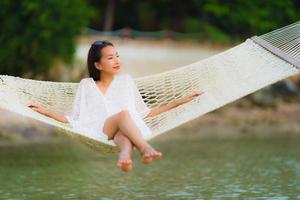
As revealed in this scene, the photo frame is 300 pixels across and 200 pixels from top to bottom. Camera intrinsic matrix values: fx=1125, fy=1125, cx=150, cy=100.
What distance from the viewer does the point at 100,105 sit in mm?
7793

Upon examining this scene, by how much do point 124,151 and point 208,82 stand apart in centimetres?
126

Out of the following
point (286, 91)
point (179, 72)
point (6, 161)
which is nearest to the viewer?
point (179, 72)

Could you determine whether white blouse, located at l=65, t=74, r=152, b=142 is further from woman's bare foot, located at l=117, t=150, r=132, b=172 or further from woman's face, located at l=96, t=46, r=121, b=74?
woman's bare foot, located at l=117, t=150, r=132, b=172

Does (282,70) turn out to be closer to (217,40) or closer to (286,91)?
(286,91)

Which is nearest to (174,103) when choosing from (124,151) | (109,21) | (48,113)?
(124,151)

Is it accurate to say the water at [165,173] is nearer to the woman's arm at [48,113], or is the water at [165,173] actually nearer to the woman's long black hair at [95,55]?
the woman's arm at [48,113]

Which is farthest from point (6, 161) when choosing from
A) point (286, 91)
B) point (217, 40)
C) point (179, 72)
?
point (217, 40)

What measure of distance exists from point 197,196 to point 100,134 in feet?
4.58

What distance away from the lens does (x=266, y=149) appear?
1364cm

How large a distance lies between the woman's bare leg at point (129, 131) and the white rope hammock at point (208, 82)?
234 millimetres

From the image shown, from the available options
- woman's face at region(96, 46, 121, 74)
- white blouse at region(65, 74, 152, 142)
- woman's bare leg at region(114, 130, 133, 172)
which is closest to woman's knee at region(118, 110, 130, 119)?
woman's bare leg at region(114, 130, 133, 172)

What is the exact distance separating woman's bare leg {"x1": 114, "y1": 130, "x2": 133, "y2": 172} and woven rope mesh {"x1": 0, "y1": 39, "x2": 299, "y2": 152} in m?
0.25

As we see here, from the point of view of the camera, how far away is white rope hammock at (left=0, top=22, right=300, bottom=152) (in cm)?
794

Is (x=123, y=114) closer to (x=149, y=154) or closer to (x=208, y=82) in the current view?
(x=149, y=154)
